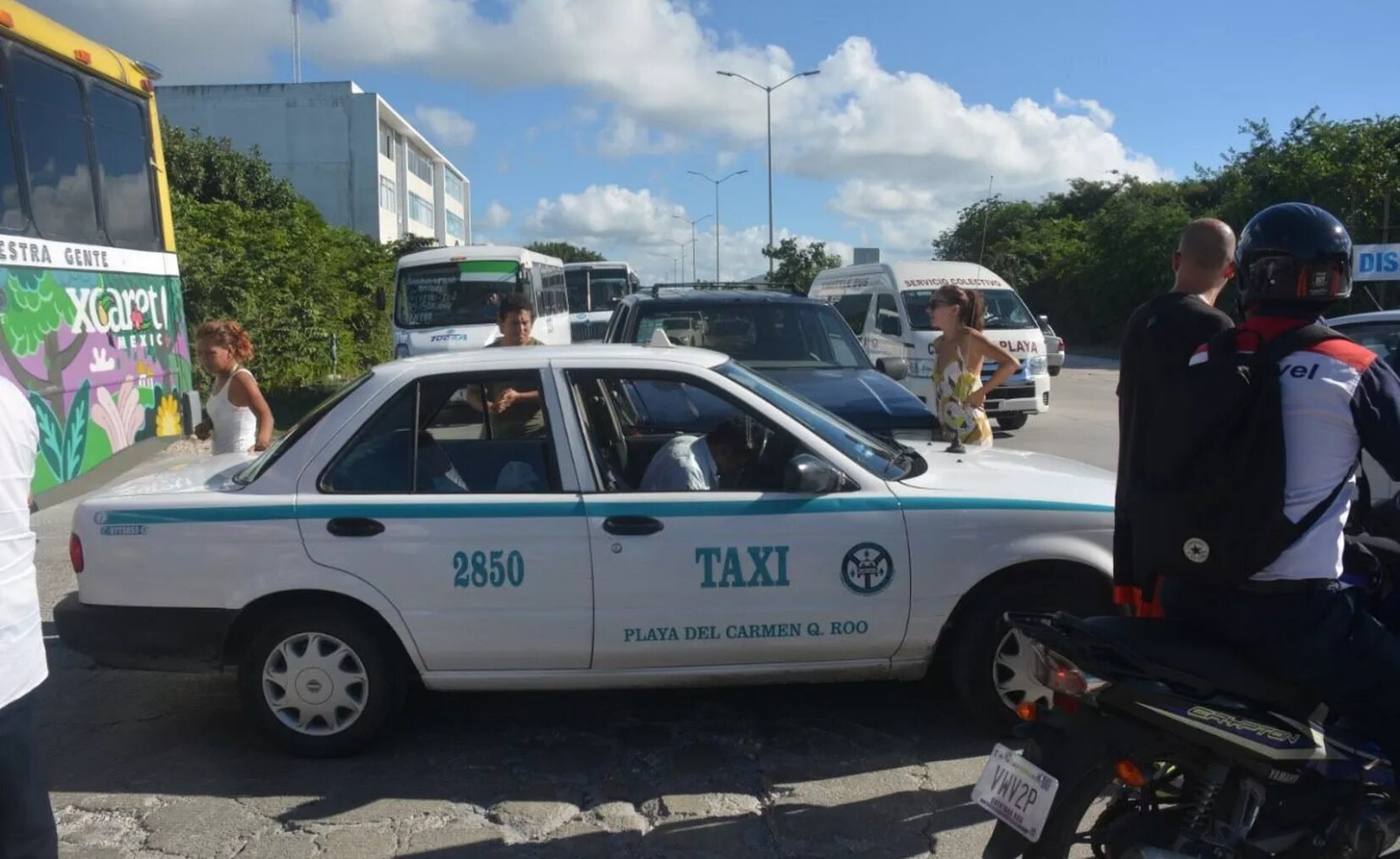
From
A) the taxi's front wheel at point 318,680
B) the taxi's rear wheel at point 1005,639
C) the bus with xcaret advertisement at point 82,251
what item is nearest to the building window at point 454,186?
the bus with xcaret advertisement at point 82,251

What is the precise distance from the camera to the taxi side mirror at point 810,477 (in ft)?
14.1

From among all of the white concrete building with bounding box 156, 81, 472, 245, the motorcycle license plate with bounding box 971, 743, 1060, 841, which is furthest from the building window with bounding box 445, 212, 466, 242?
the motorcycle license plate with bounding box 971, 743, 1060, 841

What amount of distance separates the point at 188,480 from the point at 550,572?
1.78 meters

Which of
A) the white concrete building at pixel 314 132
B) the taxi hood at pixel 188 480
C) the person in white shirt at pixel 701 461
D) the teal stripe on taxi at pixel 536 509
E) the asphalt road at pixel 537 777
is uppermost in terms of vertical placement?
the white concrete building at pixel 314 132

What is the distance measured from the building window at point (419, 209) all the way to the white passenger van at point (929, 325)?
5557cm

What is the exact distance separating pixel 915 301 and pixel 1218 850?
13738 mm

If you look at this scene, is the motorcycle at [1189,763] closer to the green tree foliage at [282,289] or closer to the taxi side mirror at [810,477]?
the taxi side mirror at [810,477]

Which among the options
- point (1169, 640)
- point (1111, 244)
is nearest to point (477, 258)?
point (1169, 640)

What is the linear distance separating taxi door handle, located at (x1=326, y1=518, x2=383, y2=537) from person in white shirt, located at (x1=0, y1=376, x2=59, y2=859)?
1.70 metres

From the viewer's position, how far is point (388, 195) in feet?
198

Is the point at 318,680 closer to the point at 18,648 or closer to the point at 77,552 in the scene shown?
the point at 77,552

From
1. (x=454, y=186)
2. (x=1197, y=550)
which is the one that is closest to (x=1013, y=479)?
(x=1197, y=550)

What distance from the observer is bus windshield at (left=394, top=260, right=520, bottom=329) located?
18844 mm

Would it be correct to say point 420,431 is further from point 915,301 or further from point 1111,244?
point 1111,244
